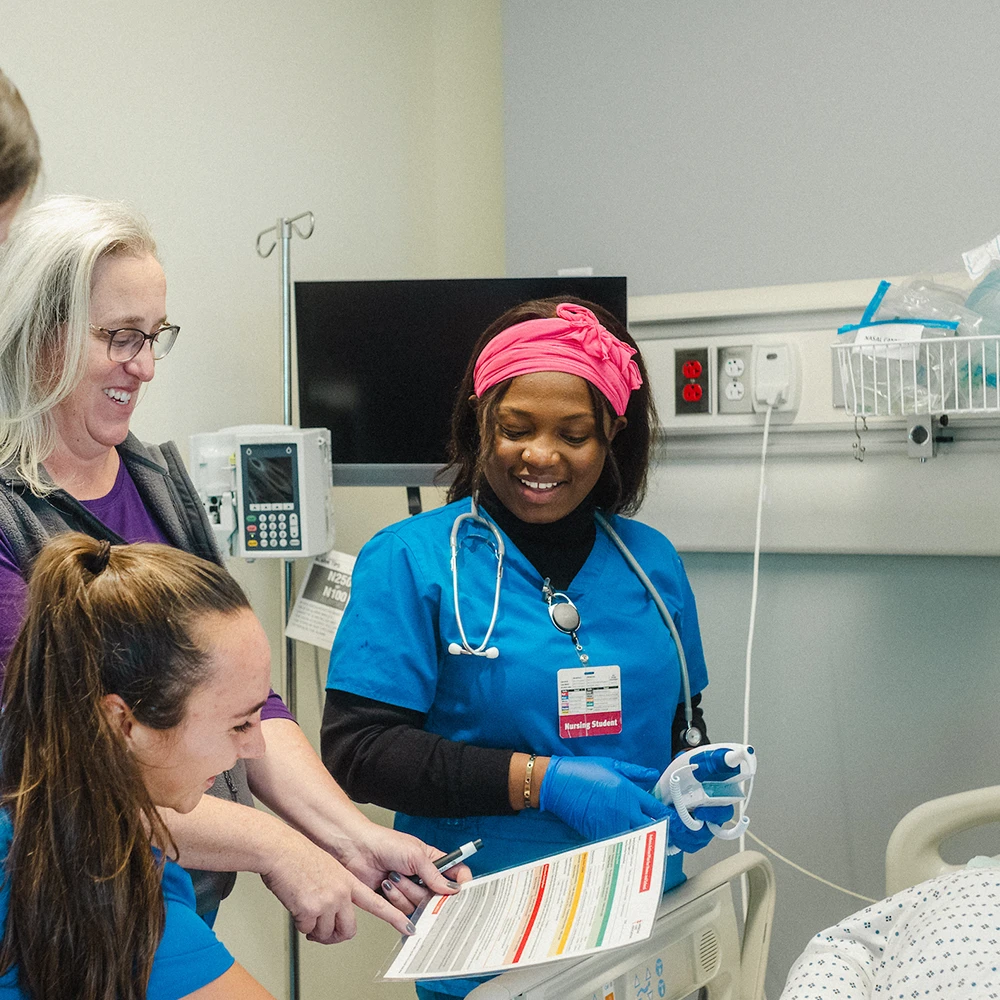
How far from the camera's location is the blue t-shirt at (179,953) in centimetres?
88

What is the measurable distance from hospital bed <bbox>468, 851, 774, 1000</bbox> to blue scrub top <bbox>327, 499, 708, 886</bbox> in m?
0.11

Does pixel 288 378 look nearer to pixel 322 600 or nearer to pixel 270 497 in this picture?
pixel 270 497

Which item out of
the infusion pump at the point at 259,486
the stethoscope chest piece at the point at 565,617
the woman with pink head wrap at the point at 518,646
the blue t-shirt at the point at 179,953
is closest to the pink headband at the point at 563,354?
the woman with pink head wrap at the point at 518,646

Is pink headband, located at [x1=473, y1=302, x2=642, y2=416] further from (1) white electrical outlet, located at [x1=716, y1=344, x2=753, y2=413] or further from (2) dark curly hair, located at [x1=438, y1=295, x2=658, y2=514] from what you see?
(1) white electrical outlet, located at [x1=716, y1=344, x2=753, y2=413]

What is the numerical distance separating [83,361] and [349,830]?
0.61 meters

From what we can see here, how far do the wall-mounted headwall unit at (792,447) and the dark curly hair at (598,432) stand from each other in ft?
1.64

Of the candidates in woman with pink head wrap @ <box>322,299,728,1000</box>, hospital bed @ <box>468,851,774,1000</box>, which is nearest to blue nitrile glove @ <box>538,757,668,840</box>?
woman with pink head wrap @ <box>322,299,728,1000</box>

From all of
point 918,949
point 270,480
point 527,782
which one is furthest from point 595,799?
point 270,480

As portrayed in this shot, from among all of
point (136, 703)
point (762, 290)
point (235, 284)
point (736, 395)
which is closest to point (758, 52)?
point (762, 290)

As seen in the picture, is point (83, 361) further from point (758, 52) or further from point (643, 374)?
point (758, 52)

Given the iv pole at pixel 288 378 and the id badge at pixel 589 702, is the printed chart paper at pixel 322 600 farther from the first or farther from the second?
the id badge at pixel 589 702

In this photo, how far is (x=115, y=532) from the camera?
1.26 metres

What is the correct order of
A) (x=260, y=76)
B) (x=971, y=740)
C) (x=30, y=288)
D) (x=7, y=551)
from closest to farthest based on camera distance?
(x=7, y=551) < (x=30, y=288) < (x=971, y=740) < (x=260, y=76)

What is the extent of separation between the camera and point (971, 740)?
2129 mm
